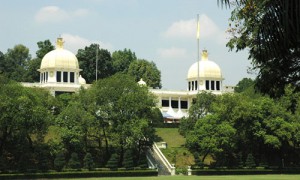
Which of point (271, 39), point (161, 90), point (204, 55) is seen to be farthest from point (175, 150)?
point (271, 39)

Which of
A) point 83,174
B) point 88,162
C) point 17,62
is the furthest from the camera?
point 17,62

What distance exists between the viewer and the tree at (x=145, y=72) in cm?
10050

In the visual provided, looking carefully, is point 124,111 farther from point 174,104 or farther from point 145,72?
point 145,72

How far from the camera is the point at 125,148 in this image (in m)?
57.5

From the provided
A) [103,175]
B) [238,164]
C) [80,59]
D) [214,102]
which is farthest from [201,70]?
[103,175]

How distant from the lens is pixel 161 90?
93125 mm

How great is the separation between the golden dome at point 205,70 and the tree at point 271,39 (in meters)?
72.5

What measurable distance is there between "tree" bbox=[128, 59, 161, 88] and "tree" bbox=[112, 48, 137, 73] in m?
3.22

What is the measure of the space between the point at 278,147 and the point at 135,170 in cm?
1654

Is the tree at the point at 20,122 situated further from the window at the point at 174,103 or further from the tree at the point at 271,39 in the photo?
the window at the point at 174,103

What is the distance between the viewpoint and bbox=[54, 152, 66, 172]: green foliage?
5241 centimetres

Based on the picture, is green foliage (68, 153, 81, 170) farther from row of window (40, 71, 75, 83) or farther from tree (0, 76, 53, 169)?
row of window (40, 71, 75, 83)

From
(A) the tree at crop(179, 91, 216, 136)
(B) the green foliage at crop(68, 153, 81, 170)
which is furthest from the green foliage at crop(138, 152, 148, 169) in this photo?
(A) the tree at crop(179, 91, 216, 136)

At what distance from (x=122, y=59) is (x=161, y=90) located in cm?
1582
